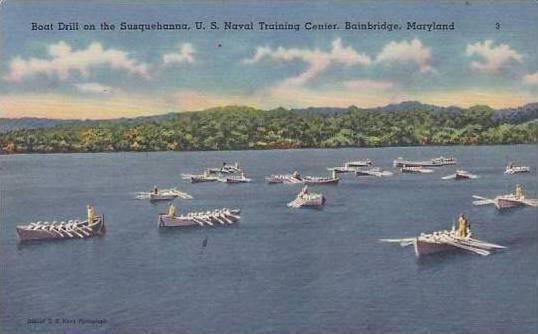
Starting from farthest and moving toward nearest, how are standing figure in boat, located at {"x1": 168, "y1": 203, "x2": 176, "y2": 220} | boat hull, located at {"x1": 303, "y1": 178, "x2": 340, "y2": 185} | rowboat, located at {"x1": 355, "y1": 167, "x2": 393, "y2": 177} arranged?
rowboat, located at {"x1": 355, "y1": 167, "x2": 393, "y2": 177}
boat hull, located at {"x1": 303, "y1": 178, "x2": 340, "y2": 185}
standing figure in boat, located at {"x1": 168, "y1": 203, "x2": 176, "y2": 220}

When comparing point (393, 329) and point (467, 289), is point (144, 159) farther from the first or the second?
point (467, 289)

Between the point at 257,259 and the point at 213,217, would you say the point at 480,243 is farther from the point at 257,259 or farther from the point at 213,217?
the point at 213,217

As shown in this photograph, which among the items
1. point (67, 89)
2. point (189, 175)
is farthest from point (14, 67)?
point (189, 175)

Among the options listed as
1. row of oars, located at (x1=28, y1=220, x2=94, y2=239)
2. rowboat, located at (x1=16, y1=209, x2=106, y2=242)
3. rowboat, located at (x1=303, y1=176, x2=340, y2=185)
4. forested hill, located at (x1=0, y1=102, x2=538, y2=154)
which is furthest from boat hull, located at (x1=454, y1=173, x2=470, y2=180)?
row of oars, located at (x1=28, y1=220, x2=94, y2=239)

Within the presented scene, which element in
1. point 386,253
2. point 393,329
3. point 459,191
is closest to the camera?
point 393,329

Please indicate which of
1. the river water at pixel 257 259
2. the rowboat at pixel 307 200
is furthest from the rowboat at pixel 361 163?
the rowboat at pixel 307 200

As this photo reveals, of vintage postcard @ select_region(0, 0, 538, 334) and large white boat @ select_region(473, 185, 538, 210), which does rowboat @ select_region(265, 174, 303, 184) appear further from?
large white boat @ select_region(473, 185, 538, 210)

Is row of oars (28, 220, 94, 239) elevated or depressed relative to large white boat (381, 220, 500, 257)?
elevated
